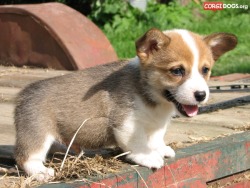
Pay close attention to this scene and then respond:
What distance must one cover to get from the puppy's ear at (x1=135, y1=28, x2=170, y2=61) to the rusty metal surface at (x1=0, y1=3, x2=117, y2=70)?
417 centimetres

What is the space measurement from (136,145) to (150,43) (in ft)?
2.11

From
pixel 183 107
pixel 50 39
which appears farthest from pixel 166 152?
pixel 50 39

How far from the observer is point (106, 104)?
14.8ft

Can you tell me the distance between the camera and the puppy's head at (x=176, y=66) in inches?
170

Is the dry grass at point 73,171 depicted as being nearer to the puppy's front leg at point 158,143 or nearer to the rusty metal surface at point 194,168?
the rusty metal surface at point 194,168

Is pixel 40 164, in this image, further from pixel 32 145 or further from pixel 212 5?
pixel 212 5

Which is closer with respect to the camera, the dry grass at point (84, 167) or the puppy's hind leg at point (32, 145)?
the dry grass at point (84, 167)

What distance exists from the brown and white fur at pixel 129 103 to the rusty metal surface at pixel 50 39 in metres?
4.10

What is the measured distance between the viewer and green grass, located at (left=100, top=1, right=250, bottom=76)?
39.2ft

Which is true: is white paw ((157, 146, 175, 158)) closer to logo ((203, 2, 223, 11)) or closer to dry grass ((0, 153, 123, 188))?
dry grass ((0, 153, 123, 188))

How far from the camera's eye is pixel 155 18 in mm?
13180

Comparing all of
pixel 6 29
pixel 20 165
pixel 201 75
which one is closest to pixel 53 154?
pixel 20 165

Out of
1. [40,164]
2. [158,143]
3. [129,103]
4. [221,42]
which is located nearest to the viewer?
[40,164]

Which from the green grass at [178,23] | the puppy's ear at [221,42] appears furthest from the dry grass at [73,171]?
the green grass at [178,23]
